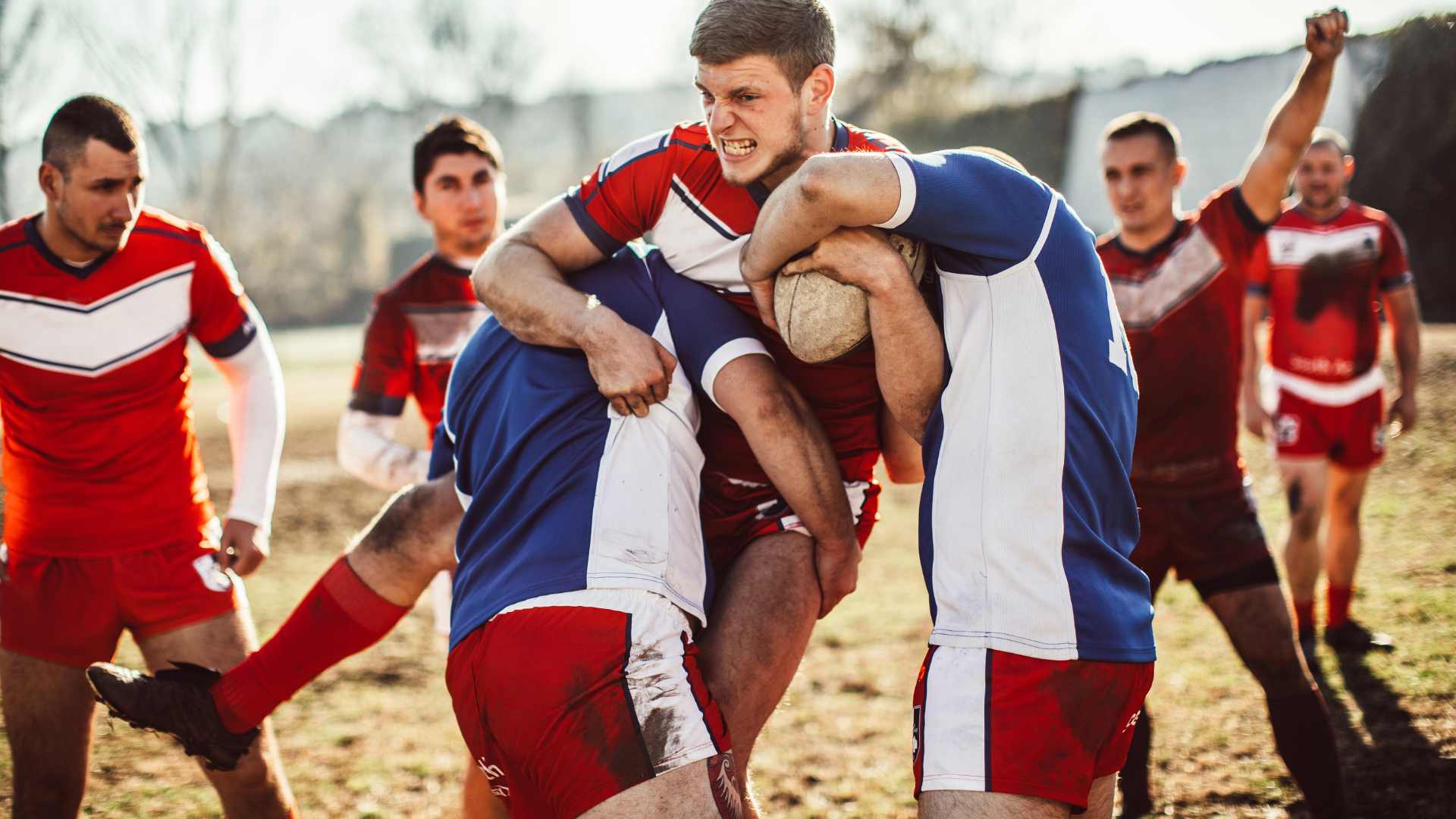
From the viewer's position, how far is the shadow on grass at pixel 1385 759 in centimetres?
418

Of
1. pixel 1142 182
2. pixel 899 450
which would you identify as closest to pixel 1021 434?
pixel 899 450

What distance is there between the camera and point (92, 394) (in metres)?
3.81

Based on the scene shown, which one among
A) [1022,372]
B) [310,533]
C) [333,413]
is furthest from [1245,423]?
[333,413]

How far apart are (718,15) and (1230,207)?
2.52 meters

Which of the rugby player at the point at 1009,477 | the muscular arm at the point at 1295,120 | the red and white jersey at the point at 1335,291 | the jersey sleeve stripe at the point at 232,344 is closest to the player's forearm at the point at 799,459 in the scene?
the rugby player at the point at 1009,477

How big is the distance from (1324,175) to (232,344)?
633 centimetres

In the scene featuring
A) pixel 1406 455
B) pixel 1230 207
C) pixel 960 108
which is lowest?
pixel 1406 455

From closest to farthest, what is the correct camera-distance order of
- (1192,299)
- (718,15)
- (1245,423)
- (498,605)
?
(498,605) → (718,15) → (1192,299) → (1245,423)

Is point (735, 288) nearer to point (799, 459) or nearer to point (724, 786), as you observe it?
point (799, 459)

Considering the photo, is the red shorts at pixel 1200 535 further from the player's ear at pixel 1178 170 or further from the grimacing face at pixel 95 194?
the grimacing face at pixel 95 194

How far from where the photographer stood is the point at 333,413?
17.0 m

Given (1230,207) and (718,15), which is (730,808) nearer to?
(718,15)

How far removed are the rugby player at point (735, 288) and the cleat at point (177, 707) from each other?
1466 millimetres

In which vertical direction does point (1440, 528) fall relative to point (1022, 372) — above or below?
A: below
